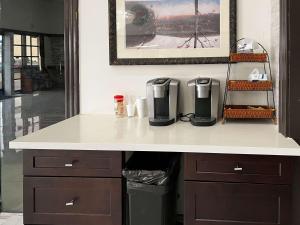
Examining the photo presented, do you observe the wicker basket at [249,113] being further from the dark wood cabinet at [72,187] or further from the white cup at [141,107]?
the dark wood cabinet at [72,187]

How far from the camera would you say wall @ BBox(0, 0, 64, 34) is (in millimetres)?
2723

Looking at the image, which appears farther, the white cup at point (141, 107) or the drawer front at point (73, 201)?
the white cup at point (141, 107)

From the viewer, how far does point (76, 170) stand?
74.2 inches

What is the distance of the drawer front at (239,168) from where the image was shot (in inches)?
69.3

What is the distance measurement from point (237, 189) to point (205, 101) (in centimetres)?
67

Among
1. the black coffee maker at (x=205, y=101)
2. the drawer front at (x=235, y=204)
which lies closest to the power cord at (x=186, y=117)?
the black coffee maker at (x=205, y=101)

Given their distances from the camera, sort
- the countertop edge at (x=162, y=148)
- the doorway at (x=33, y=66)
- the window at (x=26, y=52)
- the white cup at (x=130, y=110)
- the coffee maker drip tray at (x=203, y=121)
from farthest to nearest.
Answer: the window at (x=26, y=52) < the doorway at (x=33, y=66) < the white cup at (x=130, y=110) < the coffee maker drip tray at (x=203, y=121) < the countertop edge at (x=162, y=148)

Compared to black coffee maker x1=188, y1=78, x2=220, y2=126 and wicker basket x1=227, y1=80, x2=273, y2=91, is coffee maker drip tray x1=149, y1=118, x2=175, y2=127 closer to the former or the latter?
black coffee maker x1=188, y1=78, x2=220, y2=126

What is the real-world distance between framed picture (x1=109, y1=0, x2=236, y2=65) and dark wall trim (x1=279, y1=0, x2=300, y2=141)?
1.91 feet

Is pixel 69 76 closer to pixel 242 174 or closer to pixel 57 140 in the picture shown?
pixel 57 140

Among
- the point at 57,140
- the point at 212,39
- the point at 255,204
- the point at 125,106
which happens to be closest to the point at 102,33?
the point at 125,106

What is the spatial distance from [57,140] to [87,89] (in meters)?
0.87

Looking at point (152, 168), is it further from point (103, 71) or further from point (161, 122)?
point (103, 71)

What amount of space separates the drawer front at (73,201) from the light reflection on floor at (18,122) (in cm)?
98
